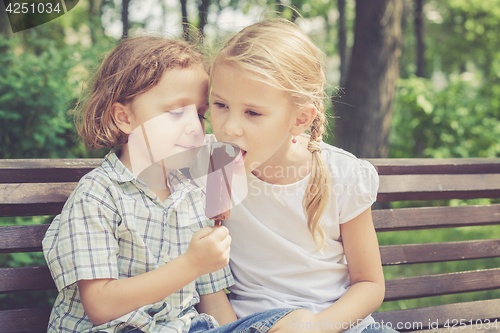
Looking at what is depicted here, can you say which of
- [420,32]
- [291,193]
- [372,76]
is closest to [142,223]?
[291,193]

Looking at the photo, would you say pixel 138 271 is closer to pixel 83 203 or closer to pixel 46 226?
pixel 83 203

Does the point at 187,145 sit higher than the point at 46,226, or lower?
higher

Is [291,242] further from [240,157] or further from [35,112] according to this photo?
[35,112]

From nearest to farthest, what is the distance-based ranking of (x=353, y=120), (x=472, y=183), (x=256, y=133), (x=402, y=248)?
(x=256, y=133) → (x=402, y=248) → (x=472, y=183) → (x=353, y=120)

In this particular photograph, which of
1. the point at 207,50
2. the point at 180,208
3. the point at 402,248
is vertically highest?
the point at 207,50

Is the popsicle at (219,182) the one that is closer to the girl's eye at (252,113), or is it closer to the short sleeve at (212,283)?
the girl's eye at (252,113)

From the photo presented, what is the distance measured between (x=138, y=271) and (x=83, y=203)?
321mm

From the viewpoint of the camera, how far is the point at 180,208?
1709 millimetres

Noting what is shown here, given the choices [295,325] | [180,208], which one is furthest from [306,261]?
[180,208]

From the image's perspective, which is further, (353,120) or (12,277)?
(353,120)

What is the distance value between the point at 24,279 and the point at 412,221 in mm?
1934

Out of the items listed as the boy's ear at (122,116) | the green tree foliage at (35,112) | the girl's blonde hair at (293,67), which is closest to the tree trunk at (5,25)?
the green tree foliage at (35,112)

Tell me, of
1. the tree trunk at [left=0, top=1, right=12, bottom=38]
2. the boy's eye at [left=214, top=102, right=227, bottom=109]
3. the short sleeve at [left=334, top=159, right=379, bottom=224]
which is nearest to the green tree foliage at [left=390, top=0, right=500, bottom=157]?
the short sleeve at [left=334, top=159, right=379, bottom=224]

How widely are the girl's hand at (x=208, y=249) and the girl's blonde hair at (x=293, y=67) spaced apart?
0.53 metres
